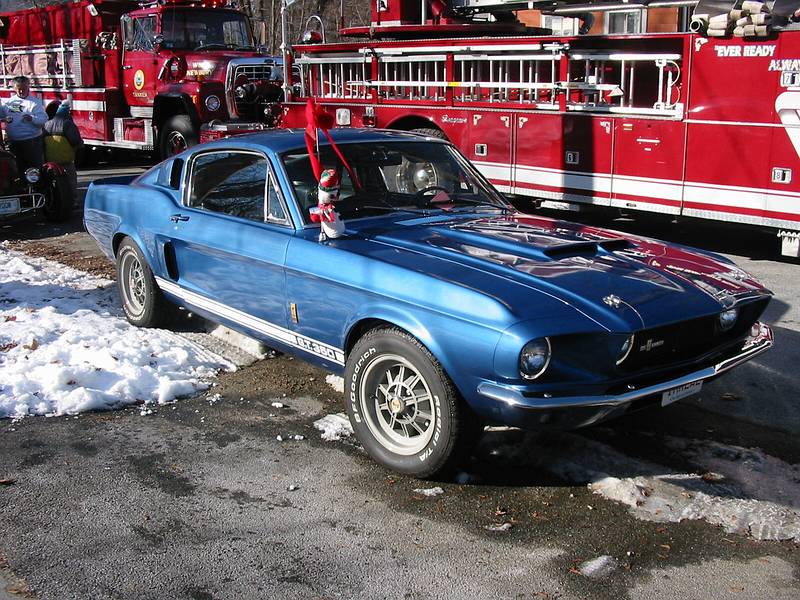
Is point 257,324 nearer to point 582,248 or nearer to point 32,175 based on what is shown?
point 582,248

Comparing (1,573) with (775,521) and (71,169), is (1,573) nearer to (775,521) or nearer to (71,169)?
(775,521)

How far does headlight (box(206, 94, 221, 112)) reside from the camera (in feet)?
48.3

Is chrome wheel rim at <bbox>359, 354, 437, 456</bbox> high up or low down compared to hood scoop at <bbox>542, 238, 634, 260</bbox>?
down

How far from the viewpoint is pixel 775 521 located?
153 inches

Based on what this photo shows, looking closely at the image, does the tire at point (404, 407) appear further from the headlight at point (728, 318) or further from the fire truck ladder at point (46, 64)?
the fire truck ladder at point (46, 64)

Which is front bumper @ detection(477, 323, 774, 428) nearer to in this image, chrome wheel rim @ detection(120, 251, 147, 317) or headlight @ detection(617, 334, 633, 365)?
headlight @ detection(617, 334, 633, 365)

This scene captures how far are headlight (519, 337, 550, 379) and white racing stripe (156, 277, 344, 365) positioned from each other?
119 cm

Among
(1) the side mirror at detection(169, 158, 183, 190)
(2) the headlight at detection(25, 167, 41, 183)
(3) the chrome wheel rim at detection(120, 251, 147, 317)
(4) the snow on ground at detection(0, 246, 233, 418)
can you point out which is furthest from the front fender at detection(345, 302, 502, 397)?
(2) the headlight at detection(25, 167, 41, 183)

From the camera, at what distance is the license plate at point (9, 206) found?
10664 millimetres

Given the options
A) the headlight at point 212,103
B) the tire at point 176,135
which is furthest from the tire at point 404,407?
the headlight at point 212,103

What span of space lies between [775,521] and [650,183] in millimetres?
5834

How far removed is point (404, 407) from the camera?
169 inches

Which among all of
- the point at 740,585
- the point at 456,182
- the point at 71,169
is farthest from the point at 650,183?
the point at 71,169

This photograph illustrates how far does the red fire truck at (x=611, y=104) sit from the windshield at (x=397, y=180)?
3762 mm
